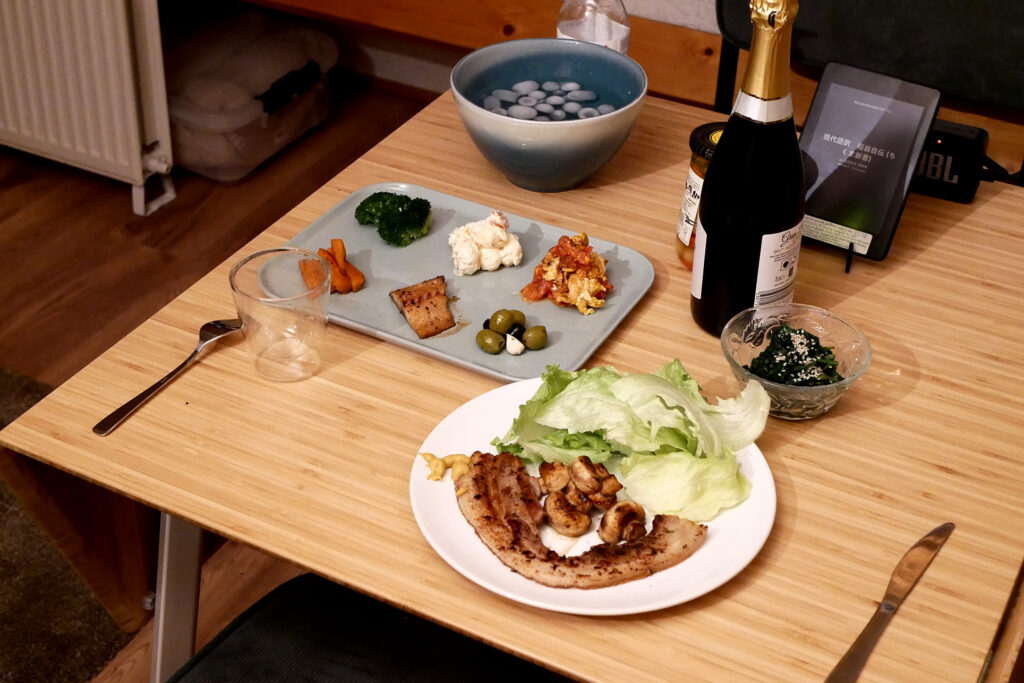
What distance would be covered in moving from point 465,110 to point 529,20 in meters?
1.28

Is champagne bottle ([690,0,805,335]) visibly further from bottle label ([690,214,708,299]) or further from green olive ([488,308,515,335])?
green olive ([488,308,515,335])

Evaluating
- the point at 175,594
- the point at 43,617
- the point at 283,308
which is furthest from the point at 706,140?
the point at 43,617

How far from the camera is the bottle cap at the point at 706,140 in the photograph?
1.18m

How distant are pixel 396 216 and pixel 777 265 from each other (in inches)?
19.0

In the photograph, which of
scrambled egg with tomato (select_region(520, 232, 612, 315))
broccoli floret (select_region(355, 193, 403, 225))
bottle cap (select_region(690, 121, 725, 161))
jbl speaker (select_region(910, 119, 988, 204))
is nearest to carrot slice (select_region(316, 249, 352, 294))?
broccoli floret (select_region(355, 193, 403, 225))

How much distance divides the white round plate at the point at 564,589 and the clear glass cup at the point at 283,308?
0.20 meters

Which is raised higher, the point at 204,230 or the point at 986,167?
the point at 986,167

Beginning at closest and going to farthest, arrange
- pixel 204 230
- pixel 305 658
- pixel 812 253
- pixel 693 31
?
pixel 305 658 → pixel 812 253 → pixel 693 31 → pixel 204 230

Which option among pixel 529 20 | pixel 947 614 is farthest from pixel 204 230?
pixel 947 614

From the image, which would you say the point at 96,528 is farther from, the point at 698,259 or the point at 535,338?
the point at 698,259

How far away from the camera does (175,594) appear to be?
1.20 meters

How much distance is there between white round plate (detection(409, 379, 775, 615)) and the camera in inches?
33.6

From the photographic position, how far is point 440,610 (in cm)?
87

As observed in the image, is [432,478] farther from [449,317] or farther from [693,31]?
[693,31]
